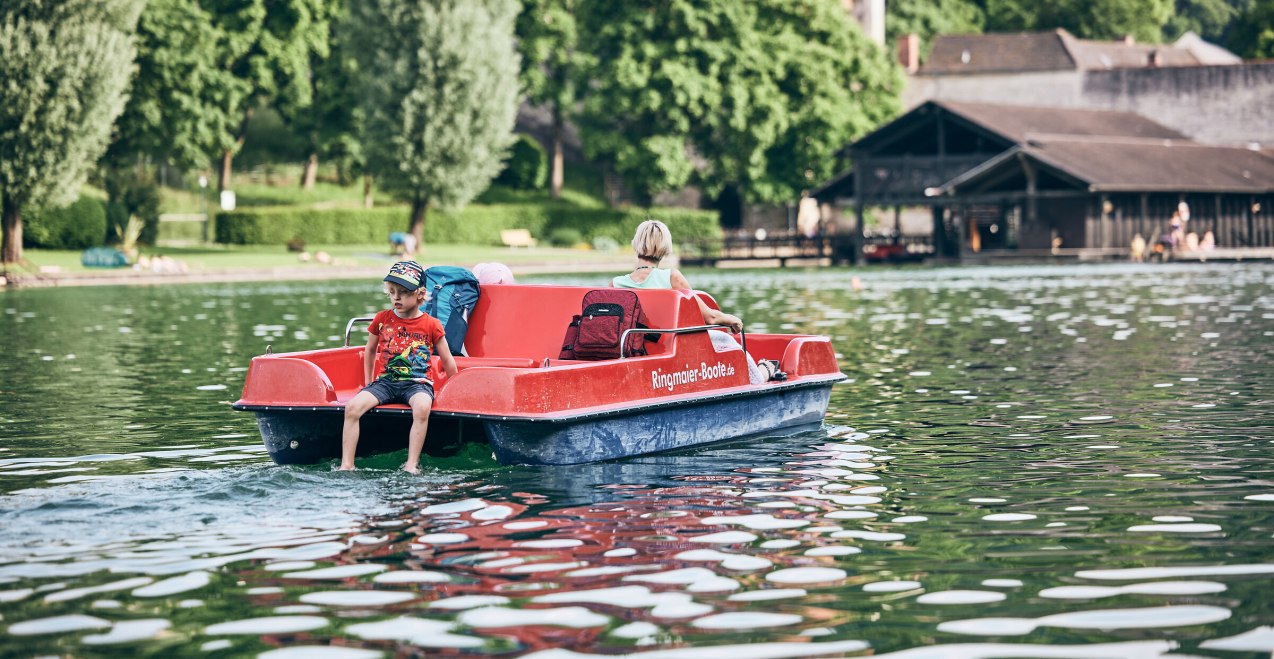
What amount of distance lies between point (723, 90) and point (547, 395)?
60.4m

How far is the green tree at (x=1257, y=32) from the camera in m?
98.4

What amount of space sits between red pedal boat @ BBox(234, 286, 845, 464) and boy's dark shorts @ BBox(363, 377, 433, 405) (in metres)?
0.08

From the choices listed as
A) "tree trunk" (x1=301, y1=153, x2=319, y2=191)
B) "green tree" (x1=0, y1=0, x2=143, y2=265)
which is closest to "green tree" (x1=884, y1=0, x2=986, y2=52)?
"tree trunk" (x1=301, y1=153, x2=319, y2=191)

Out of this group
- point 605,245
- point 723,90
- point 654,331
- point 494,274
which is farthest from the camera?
point 605,245

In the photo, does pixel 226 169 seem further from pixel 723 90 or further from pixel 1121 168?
pixel 1121 168

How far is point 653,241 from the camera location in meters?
12.9

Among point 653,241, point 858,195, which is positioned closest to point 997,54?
point 858,195

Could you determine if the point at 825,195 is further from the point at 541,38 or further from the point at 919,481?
the point at 919,481

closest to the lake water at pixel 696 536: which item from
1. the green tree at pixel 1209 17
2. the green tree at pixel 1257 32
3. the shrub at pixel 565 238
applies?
the shrub at pixel 565 238

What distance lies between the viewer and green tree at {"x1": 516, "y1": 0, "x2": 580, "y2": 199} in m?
74.6

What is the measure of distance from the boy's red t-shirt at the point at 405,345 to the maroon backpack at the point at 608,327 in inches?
56.9

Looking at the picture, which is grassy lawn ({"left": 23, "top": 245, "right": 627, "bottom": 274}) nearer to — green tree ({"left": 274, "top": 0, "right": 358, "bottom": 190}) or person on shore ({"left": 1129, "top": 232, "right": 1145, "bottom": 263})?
green tree ({"left": 274, "top": 0, "right": 358, "bottom": 190})

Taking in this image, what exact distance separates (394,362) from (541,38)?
64411mm

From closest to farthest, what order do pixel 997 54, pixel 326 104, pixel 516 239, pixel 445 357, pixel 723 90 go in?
pixel 445 357 < pixel 326 104 < pixel 723 90 < pixel 516 239 < pixel 997 54
